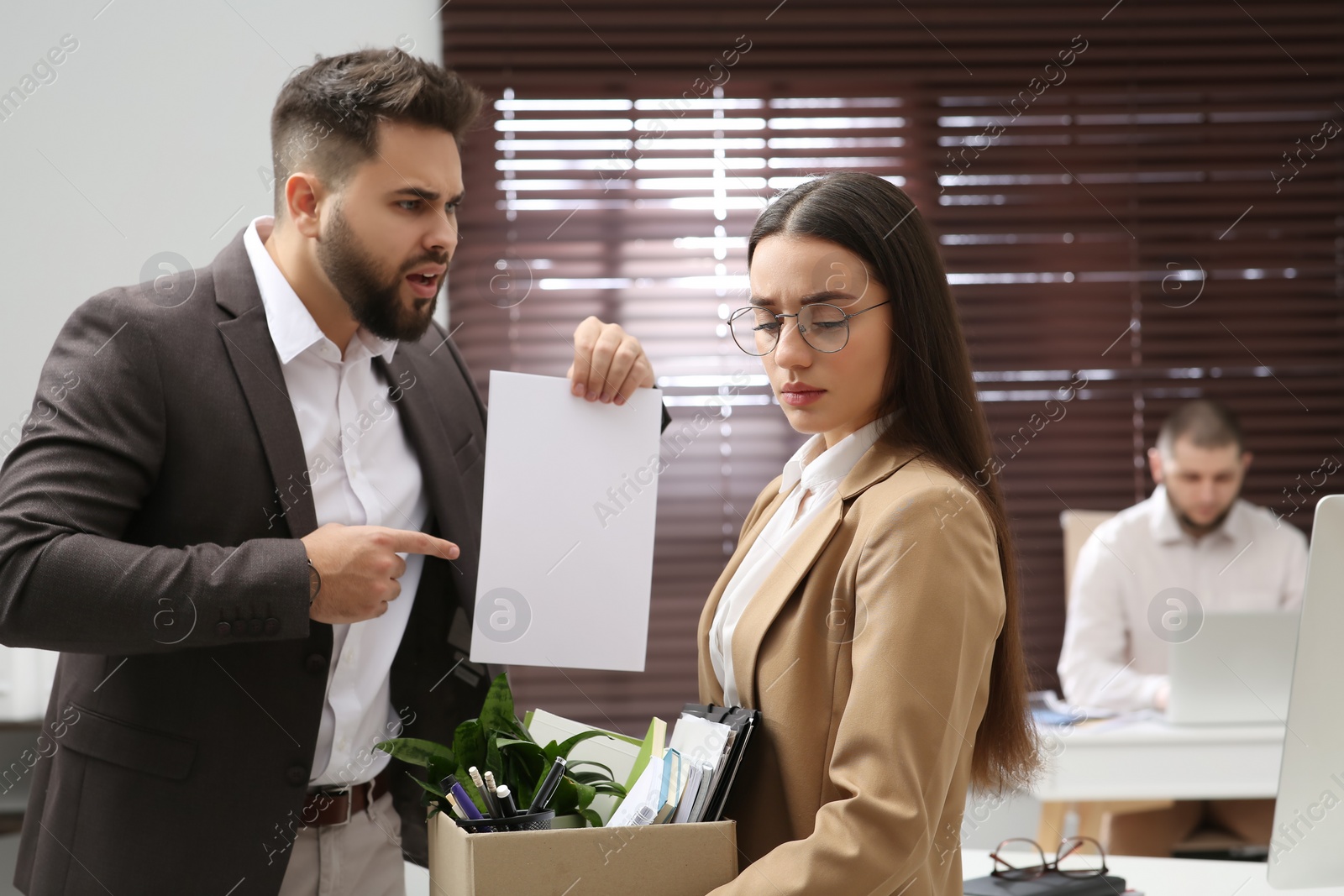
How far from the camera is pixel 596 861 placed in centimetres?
104

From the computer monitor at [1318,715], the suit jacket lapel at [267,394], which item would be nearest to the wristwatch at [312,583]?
the suit jacket lapel at [267,394]

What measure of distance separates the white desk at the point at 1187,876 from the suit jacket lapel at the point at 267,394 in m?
1.05

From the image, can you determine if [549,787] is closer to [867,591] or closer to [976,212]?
[867,591]

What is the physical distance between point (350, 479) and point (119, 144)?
6.49 ft

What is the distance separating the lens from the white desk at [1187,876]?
60.2 inches

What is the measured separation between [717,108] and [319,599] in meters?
2.72

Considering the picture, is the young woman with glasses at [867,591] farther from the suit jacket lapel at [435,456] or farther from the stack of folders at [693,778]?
the suit jacket lapel at [435,456]

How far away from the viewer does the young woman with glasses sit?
1.04 m

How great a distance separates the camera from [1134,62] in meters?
3.78

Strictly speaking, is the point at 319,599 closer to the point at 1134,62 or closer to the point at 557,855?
the point at 557,855

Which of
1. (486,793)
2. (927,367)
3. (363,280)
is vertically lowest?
(486,793)

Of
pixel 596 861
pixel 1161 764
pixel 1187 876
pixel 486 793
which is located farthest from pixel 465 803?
pixel 1161 764

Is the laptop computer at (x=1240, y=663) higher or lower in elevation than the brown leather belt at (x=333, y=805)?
higher

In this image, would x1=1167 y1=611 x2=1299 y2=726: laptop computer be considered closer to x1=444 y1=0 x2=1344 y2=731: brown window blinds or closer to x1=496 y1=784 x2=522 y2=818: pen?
x1=444 y1=0 x2=1344 y2=731: brown window blinds
